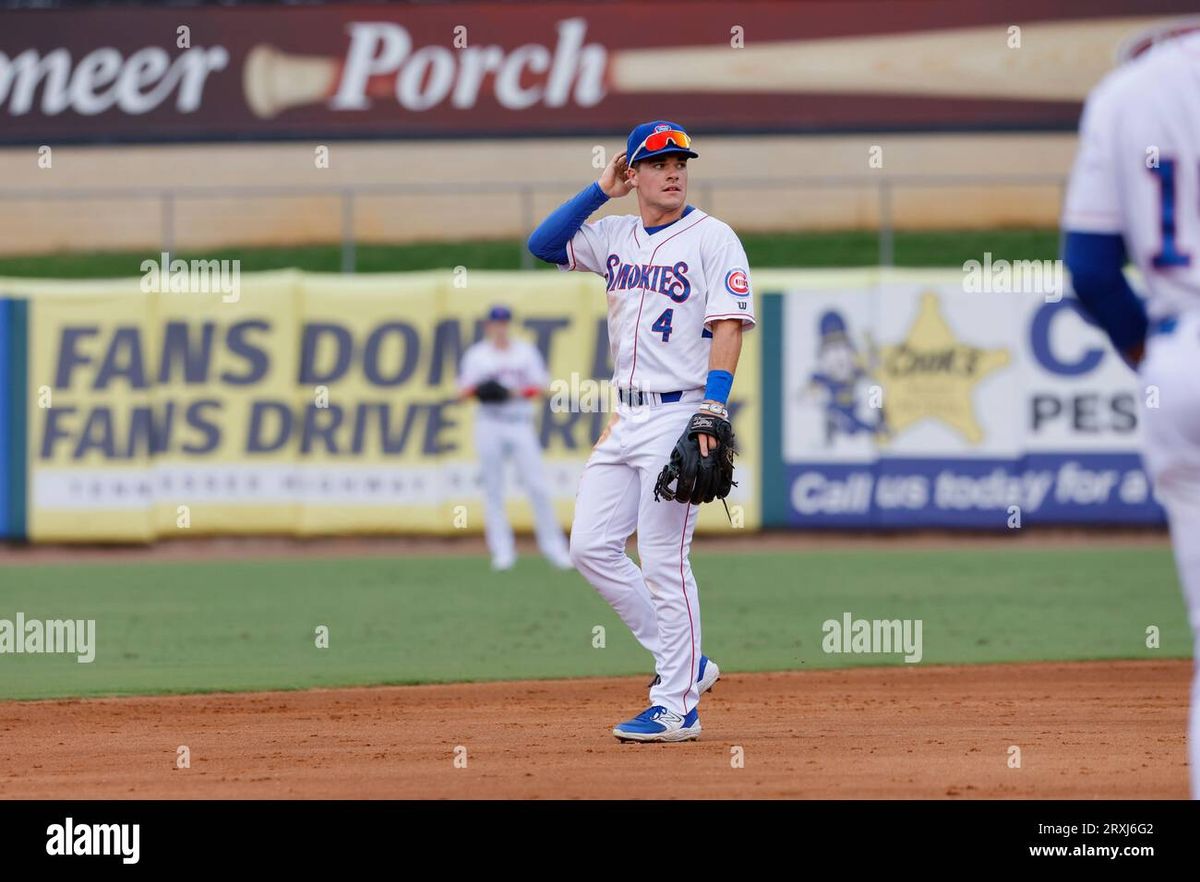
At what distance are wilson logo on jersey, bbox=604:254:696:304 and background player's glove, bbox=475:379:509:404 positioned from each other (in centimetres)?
878

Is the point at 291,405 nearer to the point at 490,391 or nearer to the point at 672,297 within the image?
the point at 490,391

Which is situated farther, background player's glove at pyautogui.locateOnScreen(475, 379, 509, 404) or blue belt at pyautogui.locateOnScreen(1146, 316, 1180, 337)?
background player's glove at pyautogui.locateOnScreen(475, 379, 509, 404)

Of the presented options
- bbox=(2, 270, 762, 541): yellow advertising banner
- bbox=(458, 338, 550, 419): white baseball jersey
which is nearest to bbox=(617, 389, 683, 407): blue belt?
bbox=(458, 338, 550, 419): white baseball jersey

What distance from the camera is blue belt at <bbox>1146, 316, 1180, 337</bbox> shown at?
3998 millimetres

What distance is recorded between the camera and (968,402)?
17.9 meters

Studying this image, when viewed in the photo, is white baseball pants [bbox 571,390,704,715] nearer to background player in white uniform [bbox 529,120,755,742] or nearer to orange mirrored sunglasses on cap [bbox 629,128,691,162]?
background player in white uniform [bbox 529,120,755,742]

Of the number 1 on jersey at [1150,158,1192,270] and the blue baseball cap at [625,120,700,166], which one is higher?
the blue baseball cap at [625,120,700,166]

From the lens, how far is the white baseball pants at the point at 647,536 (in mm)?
7070

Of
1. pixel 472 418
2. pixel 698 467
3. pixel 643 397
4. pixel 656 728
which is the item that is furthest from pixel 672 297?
pixel 472 418

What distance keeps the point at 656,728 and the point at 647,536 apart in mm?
760

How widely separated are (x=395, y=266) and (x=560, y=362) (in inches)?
267

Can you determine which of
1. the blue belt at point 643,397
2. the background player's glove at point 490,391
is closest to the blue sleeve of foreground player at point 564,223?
the blue belt at point 643,397

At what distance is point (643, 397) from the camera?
282 inches

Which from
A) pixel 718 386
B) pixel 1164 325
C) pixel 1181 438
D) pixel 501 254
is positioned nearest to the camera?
pixel 1181 438
